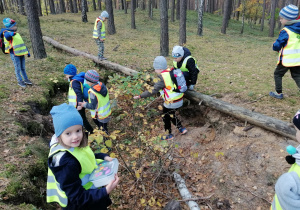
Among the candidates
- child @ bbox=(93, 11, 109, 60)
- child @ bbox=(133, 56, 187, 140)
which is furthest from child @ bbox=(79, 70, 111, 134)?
child @ bbox=(93, 11, 109, 60)

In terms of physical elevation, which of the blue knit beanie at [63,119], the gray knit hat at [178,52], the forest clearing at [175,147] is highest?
the gray knit hat at [178,52]

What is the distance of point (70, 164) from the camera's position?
82.7 inches

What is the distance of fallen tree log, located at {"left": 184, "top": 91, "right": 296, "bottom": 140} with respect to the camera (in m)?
4.53

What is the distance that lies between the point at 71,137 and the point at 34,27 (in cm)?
999

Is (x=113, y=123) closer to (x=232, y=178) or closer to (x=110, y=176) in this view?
(x=232, y=178)

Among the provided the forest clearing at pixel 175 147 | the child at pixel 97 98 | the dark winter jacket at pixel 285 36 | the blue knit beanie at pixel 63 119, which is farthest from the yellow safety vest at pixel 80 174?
the dark winter jacket at pixel 285 36

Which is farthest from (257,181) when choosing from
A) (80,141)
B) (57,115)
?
(57,115)

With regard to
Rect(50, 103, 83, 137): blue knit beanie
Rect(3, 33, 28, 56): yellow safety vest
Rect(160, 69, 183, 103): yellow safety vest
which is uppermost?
Rect(3, 33, 28, 56): yellow safety vest

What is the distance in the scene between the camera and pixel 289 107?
551 centimetres

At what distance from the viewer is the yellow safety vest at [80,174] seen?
2217mm

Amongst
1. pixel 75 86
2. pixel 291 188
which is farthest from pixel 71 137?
pixel 75 86

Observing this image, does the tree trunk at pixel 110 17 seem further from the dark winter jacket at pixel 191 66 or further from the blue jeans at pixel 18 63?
the dark winter jacket at pixel 191 66

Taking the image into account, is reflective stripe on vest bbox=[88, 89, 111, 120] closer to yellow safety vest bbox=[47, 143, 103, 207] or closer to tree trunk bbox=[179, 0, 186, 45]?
yellow safety vest bbox=[47, 143, 103, 207]

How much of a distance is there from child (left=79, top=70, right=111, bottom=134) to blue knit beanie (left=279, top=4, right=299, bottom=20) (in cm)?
472
